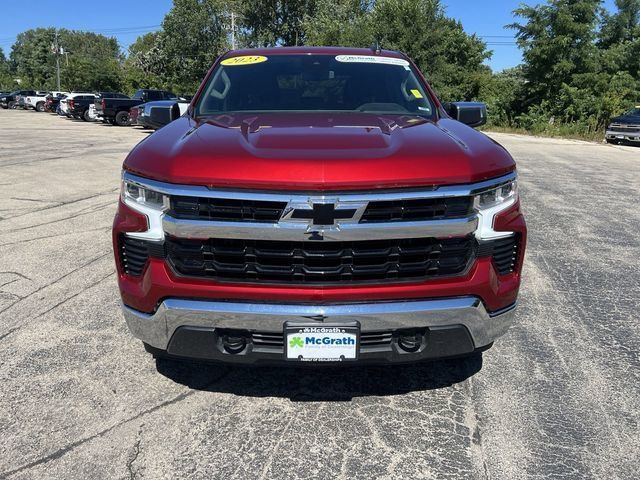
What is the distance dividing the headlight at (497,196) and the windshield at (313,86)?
1.18 metres

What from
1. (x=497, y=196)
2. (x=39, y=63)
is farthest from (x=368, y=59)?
(x=39, y=63)

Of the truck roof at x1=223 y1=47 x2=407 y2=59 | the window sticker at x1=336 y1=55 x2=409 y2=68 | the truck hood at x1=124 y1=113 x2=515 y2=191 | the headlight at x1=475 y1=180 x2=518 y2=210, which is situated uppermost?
the truck roof at x1=223 y1=47 x2=407 y2=59

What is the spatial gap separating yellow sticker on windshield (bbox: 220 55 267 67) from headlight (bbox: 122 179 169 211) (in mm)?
1856

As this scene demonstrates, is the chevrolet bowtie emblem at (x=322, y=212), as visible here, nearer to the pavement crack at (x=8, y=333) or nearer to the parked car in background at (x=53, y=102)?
the pavement crack at (x=8, y=333)

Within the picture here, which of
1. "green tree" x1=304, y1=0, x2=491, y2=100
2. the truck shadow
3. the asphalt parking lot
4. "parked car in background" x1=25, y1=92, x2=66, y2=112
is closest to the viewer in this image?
Answer: the asphalt parking lot

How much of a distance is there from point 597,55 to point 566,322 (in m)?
29.7

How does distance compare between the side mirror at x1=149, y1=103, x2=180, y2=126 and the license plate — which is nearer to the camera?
the license plate

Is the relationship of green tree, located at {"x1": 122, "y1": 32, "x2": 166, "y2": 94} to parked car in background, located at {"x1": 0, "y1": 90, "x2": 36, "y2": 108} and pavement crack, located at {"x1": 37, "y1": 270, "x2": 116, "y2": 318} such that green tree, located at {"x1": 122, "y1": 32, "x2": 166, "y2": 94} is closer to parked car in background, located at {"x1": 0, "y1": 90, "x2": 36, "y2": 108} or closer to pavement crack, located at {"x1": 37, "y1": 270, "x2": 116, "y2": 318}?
parked car in background, located at {"x1": 0, "y1": 90, "x2": 36, "y2": 108}

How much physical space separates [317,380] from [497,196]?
4.77 ft

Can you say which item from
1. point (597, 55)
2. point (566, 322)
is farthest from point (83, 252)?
point (597, 55)

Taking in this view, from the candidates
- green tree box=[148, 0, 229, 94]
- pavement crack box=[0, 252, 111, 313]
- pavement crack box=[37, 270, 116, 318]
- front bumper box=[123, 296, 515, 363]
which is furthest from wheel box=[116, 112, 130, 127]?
green tree box=[148, 0, 229, 94]

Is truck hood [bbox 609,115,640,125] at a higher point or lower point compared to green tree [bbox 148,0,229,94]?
lower

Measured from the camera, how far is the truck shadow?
3039 mm

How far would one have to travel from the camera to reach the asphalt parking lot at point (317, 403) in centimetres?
246
